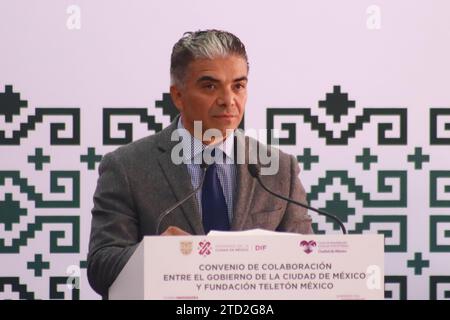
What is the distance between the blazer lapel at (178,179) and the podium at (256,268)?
74 centimetres

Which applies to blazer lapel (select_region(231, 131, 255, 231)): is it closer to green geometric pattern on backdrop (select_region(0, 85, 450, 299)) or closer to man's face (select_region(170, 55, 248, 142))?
man's face (select_region(170, 55, 248, 142))

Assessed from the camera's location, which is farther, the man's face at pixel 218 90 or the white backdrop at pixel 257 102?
the white backdrop at pixel 257 102

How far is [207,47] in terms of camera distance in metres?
3.39

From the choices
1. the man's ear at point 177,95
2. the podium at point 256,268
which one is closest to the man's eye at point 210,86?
the man's ear at point 177,95

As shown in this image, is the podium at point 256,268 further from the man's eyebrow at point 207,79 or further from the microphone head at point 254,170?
the man's eyebrow at point 207,79

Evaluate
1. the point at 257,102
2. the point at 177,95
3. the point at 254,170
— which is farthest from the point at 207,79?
the point at 257,102

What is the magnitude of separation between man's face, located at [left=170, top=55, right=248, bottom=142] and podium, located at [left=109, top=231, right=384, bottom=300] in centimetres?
93

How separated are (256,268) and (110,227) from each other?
2.85ft

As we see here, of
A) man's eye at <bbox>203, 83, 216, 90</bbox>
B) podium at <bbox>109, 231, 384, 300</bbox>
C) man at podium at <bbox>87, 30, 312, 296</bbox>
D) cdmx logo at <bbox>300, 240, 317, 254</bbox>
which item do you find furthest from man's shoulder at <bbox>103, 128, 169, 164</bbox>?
cdmx logo at <bbox>300, 240, 317, 254</bbox>

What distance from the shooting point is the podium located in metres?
2.47

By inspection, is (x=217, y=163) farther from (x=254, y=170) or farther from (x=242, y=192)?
(x=254, y=170)

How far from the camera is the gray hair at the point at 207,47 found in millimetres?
3371

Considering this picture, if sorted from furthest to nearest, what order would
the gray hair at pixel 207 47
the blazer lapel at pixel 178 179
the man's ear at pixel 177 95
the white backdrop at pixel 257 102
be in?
the white backdrop at pixel 257 102, the man's ear at pixel 177 95, the gray hair at pixel 207 47, the blazer lapel at pixel 178 179
